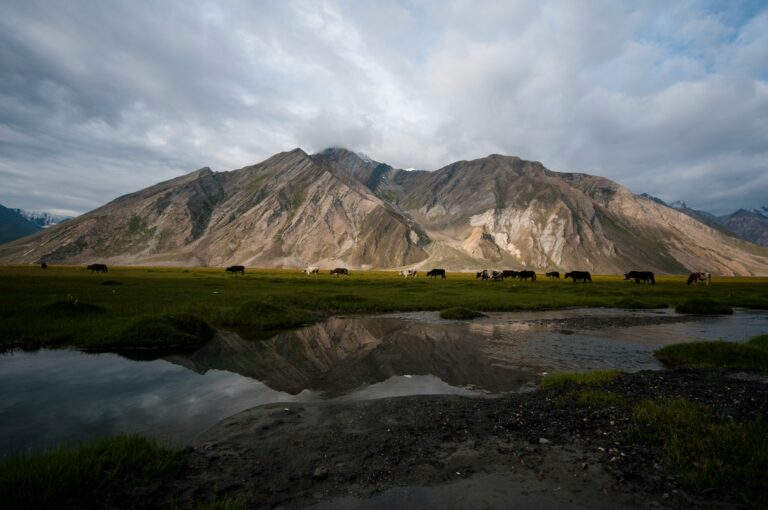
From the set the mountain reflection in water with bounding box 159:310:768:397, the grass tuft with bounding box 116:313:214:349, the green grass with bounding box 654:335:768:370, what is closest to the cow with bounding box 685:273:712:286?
the mountain reflection in water with bounding box 159:310:768:397

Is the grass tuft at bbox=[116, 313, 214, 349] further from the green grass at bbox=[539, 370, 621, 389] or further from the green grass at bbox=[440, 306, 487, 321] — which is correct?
the green grass at bbox=[440, 306, 487, 321]

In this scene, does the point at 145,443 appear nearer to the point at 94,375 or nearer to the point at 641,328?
the point at 94,375

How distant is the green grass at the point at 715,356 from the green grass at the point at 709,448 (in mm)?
9803

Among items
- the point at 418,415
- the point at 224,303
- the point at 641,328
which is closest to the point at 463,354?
the point at 418,415

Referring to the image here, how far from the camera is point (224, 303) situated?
1340 inches

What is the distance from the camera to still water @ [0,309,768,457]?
36.1ft

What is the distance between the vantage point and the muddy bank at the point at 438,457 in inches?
267

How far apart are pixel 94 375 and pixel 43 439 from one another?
629 centimetres

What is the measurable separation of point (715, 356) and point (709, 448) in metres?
13.7

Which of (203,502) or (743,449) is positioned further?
(743,449)

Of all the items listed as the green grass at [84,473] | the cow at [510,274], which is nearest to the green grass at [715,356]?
the green grass at [84,473]

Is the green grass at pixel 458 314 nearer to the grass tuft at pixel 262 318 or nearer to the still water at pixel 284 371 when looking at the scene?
the still water at pixel 284 371

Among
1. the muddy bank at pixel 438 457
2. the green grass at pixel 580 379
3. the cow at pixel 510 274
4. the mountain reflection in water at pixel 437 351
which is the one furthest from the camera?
the cow at pixel 510 274

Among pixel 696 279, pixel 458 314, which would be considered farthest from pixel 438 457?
pixel 696 279
